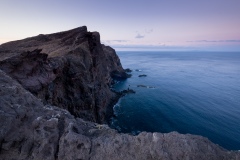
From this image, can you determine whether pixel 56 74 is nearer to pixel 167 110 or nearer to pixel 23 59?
pixel 23 59

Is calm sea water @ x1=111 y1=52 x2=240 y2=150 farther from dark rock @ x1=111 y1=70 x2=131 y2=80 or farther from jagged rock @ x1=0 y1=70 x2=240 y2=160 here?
jagged rock @ x1=0 y1=70 x2=240 y2=160

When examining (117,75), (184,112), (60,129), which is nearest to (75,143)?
(60,129)

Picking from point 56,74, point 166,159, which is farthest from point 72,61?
point 166,159

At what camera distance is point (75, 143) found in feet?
37.6

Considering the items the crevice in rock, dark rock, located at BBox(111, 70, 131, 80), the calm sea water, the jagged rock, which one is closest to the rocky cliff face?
the crevice in rock

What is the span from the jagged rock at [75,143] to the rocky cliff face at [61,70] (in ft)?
30.8

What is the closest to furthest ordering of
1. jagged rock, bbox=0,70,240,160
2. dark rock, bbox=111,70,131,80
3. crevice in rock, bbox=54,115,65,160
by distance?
jagged rock, bbox=0,70,240,160 < crevice in rock, bbox=54,115,65,160 < dark rock, bbox=111,70,131,80

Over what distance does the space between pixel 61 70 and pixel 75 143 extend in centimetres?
2711

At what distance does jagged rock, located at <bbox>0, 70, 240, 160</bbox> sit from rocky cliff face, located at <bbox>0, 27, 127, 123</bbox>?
369 inches

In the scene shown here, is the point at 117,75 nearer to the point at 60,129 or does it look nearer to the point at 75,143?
the point at 60,129

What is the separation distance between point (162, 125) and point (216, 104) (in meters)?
28.9

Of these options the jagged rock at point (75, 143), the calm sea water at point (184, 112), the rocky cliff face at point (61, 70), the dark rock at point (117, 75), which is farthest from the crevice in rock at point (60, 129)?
the dark rock at point (117, 75)

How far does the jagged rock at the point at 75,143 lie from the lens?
10788 mm

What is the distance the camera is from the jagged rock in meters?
10.8
